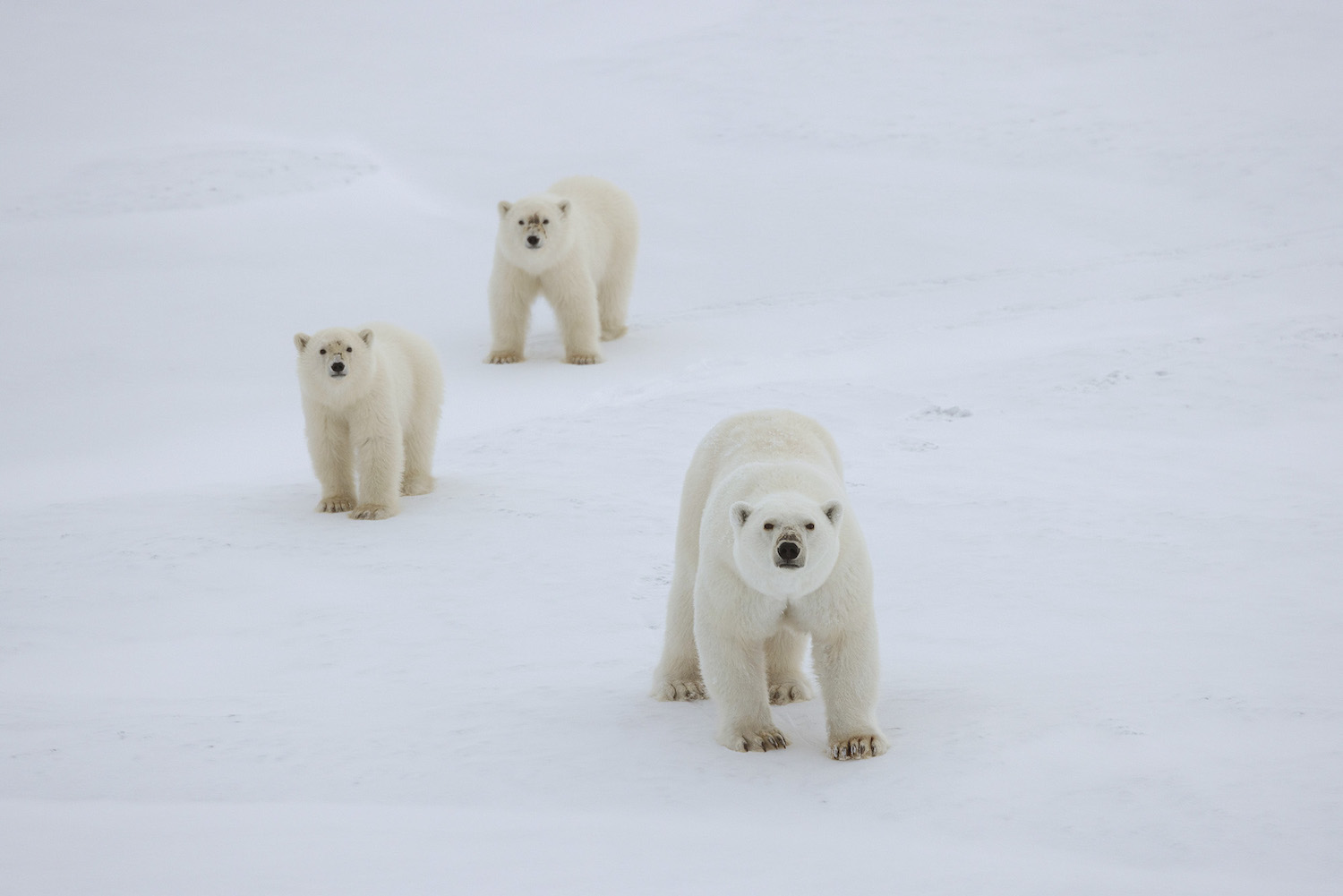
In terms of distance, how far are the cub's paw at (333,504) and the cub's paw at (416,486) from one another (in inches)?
16.5

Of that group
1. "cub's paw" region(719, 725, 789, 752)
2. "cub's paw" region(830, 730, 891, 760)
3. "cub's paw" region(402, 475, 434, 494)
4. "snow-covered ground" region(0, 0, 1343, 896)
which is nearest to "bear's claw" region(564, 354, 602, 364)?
"snow-covered ground" region(0, 0, 1343, 896)

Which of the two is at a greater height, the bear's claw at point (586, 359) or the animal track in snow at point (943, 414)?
the animal track in snow at point (943, 414)

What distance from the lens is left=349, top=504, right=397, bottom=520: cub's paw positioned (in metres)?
7.16

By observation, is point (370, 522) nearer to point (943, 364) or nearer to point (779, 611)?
point (779, 611)

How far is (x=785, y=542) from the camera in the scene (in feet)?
12.0

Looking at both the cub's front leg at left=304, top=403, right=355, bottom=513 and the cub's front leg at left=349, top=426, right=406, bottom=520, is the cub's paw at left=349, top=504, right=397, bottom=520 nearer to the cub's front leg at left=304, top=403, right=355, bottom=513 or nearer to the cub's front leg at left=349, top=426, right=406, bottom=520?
the cub's front leg at left=349, top=426, right=406, bottom=520

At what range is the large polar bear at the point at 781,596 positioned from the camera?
3.78m

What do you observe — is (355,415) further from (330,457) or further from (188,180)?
(188,180)

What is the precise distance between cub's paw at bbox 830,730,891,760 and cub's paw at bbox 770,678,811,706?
645 mm

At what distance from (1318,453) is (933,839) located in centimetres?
533

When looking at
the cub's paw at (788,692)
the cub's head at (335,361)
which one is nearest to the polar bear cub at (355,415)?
the cub's head at (335,361)

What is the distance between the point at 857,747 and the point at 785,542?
75 centimetres

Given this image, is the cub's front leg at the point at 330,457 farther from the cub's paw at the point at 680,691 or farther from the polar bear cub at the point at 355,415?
the cub's paw at the point at 680,691

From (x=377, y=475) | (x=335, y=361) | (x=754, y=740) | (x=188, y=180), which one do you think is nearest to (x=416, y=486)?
(x=377, y=475)
